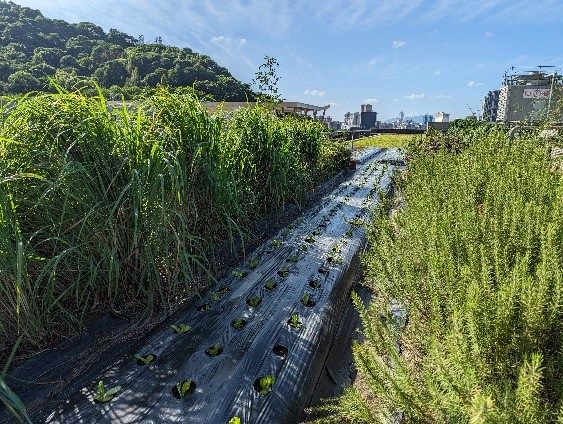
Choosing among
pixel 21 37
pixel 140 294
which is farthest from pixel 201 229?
pixel 21 37

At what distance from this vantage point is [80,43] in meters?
54.3

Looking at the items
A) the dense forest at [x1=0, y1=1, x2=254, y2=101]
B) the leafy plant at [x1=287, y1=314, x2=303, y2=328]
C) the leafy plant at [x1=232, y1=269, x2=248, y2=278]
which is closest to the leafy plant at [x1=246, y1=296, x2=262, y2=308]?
the leafy plant at [x1=287, y1=314, x2=303, y2=328]

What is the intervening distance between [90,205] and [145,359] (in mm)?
938

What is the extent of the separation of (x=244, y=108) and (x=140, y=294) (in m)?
3.02

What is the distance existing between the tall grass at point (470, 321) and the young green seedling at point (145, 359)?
0.95m

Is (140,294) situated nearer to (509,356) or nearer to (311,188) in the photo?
(509,356)

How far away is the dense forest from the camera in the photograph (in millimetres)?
30580

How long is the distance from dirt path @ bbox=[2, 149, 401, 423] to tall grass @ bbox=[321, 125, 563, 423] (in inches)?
11.4

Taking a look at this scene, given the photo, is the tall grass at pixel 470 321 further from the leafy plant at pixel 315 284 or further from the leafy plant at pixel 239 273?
the leafy plant at pixel 239 273

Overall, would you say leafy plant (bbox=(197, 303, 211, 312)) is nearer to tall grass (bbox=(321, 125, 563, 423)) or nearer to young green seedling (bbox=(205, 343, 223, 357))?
young green seedling (bbox=(205, 343, 223, 357))

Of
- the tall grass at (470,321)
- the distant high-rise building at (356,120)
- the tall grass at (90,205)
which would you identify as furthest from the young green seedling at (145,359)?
the distant high-rise building at (356,120)

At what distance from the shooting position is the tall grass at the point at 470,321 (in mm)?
1003

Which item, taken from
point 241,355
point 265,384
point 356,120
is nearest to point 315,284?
point 241,355

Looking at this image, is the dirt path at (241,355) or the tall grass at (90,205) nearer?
the dirt path at (241,355)
